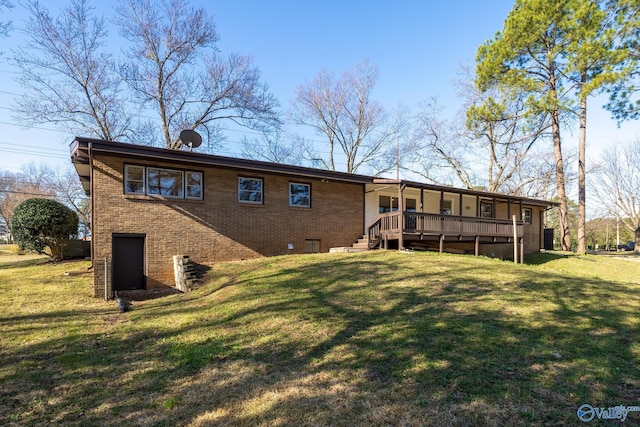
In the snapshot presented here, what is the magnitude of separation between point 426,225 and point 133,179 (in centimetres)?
1105

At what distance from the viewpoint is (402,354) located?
4.29 meters

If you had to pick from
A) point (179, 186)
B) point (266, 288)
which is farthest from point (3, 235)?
point (266, 288)

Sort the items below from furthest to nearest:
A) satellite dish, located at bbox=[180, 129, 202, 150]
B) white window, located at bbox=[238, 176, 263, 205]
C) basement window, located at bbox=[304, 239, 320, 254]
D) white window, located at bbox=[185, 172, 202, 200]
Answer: basement window, located at bbox=[304, 239, 320, 254]
satellite dish, located at bbox=[180, 129, 202, 150]
white window, located at bbox=[238, 176, 263, 205]
white window, located at bbox=[185, 172, 202, 200]

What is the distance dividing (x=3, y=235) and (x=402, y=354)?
240 ft

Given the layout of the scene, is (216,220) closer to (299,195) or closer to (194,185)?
(194,185)

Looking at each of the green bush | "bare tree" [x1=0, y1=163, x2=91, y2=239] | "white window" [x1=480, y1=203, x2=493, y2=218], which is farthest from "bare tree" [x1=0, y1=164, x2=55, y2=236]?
"white window" [x1=480, y1=203, x2=493, y2=218]

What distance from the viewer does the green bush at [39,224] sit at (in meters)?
14.0

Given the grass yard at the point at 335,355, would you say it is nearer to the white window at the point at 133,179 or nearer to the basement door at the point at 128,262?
the basement door at the point at 128,262

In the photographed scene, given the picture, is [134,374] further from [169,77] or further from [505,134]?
[505,134]

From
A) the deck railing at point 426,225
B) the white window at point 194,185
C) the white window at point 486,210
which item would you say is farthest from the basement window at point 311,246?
the white window at point 486,210

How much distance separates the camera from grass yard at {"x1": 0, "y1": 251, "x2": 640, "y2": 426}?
10.6 feet

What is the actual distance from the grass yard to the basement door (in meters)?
2.29

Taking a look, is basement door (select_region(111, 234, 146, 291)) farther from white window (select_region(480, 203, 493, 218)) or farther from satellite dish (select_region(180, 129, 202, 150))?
white window (select_region(480, 203, 493, 218))

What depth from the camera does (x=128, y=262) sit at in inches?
429
